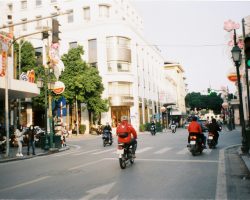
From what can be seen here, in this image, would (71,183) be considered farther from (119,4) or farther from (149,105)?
(149,105)

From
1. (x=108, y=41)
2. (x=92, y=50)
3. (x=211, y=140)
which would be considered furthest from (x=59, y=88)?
(x=92, y=50)

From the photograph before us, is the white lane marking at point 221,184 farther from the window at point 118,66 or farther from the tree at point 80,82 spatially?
the window at point 118,66

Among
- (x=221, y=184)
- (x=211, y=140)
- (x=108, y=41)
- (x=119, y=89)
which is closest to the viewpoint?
(x=221, y=184)

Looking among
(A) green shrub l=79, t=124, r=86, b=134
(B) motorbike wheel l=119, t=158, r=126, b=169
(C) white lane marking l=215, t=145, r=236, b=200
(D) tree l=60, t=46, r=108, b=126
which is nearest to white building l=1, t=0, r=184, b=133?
(A) green shrub l=79, t=124, r=86, b=134

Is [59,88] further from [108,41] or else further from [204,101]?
[204,101]

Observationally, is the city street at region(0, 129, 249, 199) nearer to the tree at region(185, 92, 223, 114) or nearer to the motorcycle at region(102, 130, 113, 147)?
the motorcycle at region(102, 130, 113, 147)

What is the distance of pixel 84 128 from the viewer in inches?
1703

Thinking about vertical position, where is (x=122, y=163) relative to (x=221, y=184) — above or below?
above

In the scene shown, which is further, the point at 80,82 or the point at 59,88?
→ the point at 80,82

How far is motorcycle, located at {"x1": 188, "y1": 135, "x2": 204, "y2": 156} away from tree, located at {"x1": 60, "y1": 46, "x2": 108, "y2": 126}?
26.6 m

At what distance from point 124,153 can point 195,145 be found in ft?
13.1

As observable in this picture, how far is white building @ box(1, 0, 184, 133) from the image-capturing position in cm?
4528

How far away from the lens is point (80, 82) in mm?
39219

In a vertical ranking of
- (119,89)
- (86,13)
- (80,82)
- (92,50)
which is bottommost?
(119,89)
